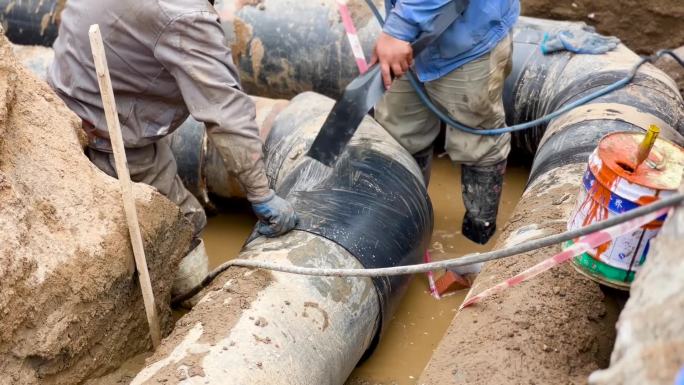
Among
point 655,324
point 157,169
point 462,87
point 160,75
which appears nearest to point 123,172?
point 160,75

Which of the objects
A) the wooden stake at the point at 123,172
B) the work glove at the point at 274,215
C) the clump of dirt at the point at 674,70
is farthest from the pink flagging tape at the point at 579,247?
the clump of dirt at the point at 674,70

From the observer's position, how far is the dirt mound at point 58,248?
6.49 ft

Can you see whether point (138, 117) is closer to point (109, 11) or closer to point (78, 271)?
point (109, 11)

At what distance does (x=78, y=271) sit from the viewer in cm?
211

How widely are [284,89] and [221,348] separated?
2557 mm

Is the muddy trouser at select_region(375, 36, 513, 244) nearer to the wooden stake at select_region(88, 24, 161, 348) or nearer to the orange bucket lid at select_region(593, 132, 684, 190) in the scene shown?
the orange bucket lid at select_region(593, 132, 684, 190)

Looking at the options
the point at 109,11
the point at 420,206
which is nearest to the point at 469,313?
the point at 420,206

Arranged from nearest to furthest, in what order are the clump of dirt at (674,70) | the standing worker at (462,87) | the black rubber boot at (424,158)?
the standing worker at (462,87) < the black rubber boot at (424,158) < the clump of dirt at (674,70)

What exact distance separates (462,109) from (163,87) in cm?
135

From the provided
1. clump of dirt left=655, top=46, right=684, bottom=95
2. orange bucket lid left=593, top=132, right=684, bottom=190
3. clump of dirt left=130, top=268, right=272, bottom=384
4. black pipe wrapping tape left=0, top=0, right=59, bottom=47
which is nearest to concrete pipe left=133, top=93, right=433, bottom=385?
clump of dirt left=130, top=268, right=272, bottom=384

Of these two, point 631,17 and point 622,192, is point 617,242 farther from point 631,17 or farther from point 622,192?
point 631,17

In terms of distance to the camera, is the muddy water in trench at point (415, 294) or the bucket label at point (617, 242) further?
the muddy water in trench at point (415, 294)

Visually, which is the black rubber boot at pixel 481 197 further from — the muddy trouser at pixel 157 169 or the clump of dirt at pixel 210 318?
the clump of dirt at pixel 210 318

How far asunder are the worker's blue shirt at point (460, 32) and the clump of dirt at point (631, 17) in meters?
1.77
